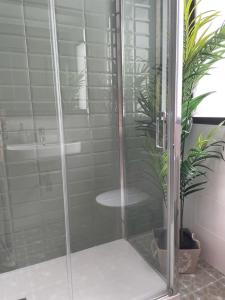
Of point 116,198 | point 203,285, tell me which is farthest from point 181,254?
point 116,198

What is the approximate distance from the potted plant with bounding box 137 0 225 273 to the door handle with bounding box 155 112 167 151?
60 millimetres

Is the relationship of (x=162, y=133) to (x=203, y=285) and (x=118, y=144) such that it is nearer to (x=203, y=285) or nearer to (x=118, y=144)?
(x=118, y=144)

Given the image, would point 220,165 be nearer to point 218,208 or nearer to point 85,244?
point 218,208

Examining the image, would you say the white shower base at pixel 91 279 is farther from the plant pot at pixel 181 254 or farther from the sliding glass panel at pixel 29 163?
the plant pot at pixel 181 254

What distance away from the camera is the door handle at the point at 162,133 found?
1.25 m

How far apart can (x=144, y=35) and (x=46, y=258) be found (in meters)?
1.71

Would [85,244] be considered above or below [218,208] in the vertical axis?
below

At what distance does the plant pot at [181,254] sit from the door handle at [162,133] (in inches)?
20.8

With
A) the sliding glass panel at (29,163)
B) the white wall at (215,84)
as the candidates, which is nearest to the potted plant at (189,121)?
the white wall at (215,84)

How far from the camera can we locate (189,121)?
1.58 meters

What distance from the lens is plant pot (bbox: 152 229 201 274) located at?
1.44 meters

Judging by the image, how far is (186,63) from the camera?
1420 millimetres

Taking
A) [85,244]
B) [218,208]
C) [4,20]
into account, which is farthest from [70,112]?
[218,208]

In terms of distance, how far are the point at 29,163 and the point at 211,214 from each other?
4.36 feet
